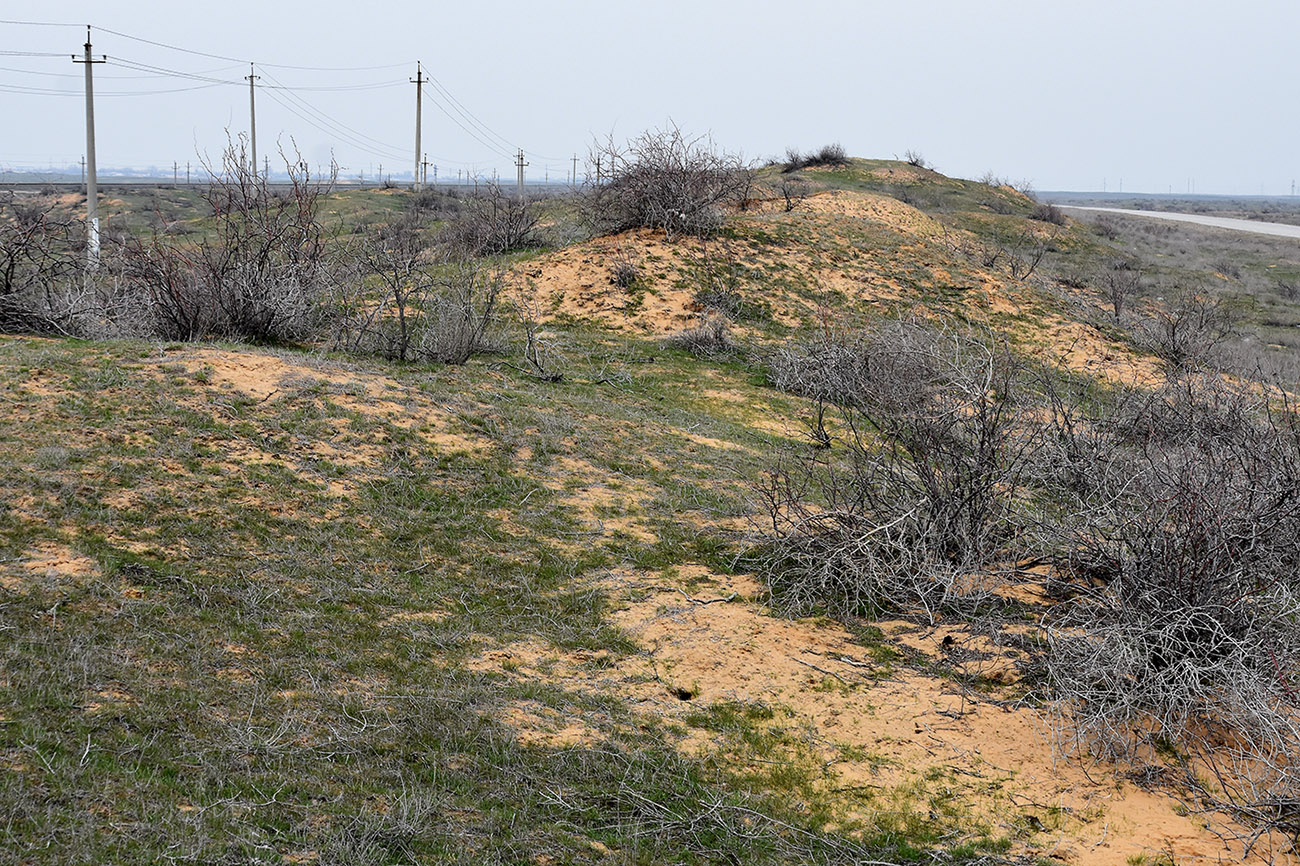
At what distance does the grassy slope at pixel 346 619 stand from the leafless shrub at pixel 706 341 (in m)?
4.45

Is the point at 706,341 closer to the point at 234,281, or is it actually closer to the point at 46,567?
the point at 234,281

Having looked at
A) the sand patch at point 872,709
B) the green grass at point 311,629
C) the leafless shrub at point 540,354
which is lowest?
the sand patch at point 872,709

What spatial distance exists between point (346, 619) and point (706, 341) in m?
10.3

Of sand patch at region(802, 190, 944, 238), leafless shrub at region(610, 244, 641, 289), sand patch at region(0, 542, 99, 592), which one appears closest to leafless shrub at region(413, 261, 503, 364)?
leafless shrub at region(610, 244, 641, 289)

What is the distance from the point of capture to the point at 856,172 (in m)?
38.9

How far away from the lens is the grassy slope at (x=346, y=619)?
3814 millimetres

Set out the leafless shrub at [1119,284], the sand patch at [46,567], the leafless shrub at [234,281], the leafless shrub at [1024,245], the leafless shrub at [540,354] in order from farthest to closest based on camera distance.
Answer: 1. the leafless shrub at [1024,245]
2. the leafless shrub at [1119,284]
3. the leafless shrub at [540,354]
4. the leafless shrub at [234,281]
5. the sand patch at [46,567]

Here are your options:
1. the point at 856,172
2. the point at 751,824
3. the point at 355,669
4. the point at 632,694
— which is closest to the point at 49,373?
the point at 355,669

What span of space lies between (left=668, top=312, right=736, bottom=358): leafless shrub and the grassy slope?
14.6ft

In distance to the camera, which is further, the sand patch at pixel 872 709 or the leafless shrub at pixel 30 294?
the leafless shrub at pixel 30 294

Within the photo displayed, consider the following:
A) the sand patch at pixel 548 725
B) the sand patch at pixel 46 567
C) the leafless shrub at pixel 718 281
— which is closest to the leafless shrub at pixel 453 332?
the leafless shrub at pixel 718 281

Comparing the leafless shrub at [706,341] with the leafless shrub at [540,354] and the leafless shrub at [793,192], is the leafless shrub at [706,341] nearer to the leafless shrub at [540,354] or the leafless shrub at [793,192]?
the leafless shrub at [540,354]

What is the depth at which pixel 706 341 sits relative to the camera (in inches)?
603

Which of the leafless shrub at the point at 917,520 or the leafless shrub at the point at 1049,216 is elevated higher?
the leafless shrub at the point at 1049,216
